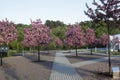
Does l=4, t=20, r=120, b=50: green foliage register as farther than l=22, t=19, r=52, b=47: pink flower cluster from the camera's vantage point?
No

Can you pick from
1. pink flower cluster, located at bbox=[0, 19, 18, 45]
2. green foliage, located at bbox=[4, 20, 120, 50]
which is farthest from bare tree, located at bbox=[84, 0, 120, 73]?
pink flower cluster, located at bbox=[0, 19, 18, 45]

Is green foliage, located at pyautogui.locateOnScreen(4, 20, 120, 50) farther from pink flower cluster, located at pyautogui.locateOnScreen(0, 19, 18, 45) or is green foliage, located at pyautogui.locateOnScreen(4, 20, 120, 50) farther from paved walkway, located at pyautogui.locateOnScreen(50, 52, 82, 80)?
pink flower cluster, located at pyautogui.locateOnScreen(0, 19, 18, 45)

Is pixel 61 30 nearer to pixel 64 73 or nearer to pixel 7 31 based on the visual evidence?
pixel 7 31

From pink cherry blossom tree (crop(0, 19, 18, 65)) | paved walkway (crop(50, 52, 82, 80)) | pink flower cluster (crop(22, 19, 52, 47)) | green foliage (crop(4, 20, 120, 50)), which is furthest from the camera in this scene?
pink flower cluster (crop(22, 19, 52, 47))

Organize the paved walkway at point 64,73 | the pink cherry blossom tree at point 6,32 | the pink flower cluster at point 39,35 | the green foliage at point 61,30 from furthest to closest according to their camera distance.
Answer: the pink flower cluster at point 39,35
the pink cherry blossom tree at point 6,32
the green foliage at point 61,30
the paved walkway at point 64,73

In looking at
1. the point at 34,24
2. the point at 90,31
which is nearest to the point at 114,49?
the point at 90,31

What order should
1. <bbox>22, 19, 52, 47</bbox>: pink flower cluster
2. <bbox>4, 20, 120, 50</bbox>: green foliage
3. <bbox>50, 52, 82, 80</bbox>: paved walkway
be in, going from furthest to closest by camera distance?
<bbox>22, 19, 52, 47</bbox>: pink flower cluster → <bbox>4, 20, 120, 50</bbox>: green foliage → <bbox>50, 52, 82, 80</bbox>: paved walkway

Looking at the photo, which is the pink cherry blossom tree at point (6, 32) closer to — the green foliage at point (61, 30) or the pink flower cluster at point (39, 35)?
the pink flower cluster at point (39, 35)

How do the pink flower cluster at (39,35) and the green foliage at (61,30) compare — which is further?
the pink flower cluster at (39,35)

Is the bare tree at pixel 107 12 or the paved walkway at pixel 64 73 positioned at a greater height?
the bare tree at pixel 107 12

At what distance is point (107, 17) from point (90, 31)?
3405cm

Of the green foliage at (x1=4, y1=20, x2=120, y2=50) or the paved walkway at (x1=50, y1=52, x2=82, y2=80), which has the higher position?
the green foliage at (x1=4, y1=20, x2=120, y2=50)

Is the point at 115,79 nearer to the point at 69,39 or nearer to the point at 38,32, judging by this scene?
the point at 38,32

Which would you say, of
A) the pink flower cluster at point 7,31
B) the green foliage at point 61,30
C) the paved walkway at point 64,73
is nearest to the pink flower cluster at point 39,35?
the pink flower cluster at point 7,31
